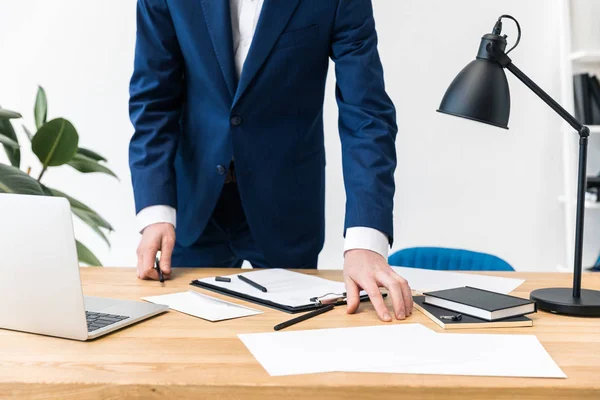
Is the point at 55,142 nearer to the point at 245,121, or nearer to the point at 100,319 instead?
the point at 245,121

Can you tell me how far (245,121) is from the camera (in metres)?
1.52

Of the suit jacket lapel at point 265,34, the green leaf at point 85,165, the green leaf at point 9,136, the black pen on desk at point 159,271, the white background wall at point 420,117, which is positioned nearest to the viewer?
the black pen on desk at point 159,271

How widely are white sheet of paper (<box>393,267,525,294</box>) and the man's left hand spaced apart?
17 cm

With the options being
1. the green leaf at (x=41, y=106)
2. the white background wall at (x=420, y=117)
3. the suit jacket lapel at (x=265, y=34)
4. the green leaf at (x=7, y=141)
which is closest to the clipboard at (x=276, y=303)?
the suit jacket lapel at (x=265, y=34)

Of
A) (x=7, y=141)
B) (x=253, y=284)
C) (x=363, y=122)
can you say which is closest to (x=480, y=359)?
(x=253, y=284)

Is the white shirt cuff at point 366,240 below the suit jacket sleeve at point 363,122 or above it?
below

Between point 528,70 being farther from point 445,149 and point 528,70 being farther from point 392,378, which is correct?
point 392,378

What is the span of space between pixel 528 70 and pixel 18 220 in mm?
2837

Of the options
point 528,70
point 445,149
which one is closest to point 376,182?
point 445,149

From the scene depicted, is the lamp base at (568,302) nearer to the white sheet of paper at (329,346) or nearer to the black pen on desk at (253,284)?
the white sheet of paper at (329,346)

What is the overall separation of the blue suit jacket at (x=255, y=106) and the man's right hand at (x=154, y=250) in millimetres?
85

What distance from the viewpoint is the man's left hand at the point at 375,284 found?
3.48ft

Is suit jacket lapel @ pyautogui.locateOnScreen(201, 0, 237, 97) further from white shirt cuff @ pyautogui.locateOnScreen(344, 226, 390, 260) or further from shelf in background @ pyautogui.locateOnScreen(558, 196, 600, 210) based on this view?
shelf in background @ pyautogui.locateOnScreen(558, 196, 600, 210)

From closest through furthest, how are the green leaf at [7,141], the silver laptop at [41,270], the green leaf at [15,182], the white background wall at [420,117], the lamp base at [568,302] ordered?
the silver laptop at [41,270], the lamp base at [568,302], the green leaf at [15,182], the green leaf at [7,141], the white background wall at [420,117]
